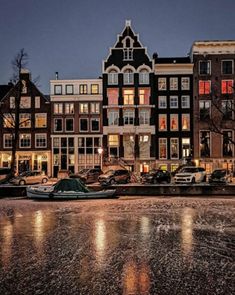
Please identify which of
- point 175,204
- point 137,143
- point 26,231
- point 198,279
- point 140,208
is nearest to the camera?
point 198,279

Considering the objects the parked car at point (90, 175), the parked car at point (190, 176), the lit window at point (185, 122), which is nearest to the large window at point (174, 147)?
the lit window at point (185, 122)

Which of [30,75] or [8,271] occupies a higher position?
[30,75]

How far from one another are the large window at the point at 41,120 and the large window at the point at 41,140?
139 cm

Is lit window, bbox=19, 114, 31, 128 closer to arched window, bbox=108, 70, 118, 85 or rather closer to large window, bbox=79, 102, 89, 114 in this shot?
large window, bbox=79, 102, 89, 114

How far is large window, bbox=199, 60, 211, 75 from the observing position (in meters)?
65.3

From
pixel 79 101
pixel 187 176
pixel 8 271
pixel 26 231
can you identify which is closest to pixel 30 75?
pixel 79 101

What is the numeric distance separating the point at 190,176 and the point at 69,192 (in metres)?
14.8

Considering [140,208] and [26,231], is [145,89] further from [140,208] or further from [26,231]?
[26,231]

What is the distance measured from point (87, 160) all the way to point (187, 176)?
86.3ft

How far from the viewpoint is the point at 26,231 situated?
1789cm

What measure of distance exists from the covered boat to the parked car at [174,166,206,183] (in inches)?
446

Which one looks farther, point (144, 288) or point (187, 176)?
point (187, 176)

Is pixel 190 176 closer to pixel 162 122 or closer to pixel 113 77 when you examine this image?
pixel 162 122

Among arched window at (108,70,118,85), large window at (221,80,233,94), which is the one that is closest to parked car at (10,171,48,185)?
arched window at (108,70,118,85)
